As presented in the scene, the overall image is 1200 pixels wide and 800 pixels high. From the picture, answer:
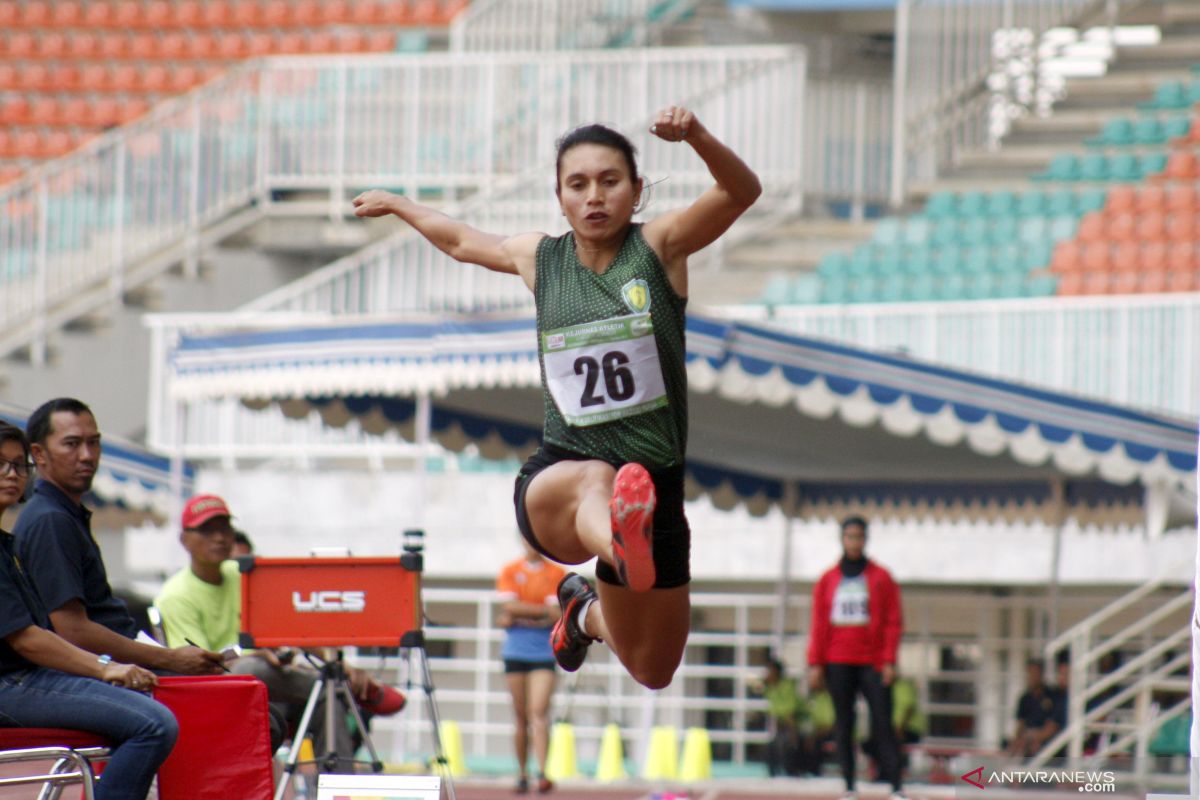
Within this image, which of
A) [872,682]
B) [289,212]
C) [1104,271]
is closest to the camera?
[872,682]

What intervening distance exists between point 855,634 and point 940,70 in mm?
11900

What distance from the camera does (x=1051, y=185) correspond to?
2039cm

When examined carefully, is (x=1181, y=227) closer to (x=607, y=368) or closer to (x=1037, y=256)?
(x=1037, y=256)

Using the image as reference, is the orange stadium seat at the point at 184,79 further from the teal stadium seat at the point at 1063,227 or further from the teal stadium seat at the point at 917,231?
the teal stadium seat at the point at 1063,227

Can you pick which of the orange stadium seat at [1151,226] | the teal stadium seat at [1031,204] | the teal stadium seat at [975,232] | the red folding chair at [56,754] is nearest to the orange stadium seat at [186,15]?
the teal stadium seat at [975,232]

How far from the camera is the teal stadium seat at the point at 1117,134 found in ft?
67.5

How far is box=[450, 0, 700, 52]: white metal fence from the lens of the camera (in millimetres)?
23344

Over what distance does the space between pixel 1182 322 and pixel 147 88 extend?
46.4 feet

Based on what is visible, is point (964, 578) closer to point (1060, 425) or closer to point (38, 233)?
point (1060, 425)

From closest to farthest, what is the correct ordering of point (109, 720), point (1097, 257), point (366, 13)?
point (109, 720) < point (1097, 257) < point (366, 13)

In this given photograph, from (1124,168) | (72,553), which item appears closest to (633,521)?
(72,553)

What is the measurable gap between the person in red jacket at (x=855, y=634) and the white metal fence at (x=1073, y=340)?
178 inches

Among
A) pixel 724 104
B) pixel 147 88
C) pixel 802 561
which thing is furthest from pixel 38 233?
pixel 802 561

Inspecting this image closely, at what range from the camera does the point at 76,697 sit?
19.8ft
